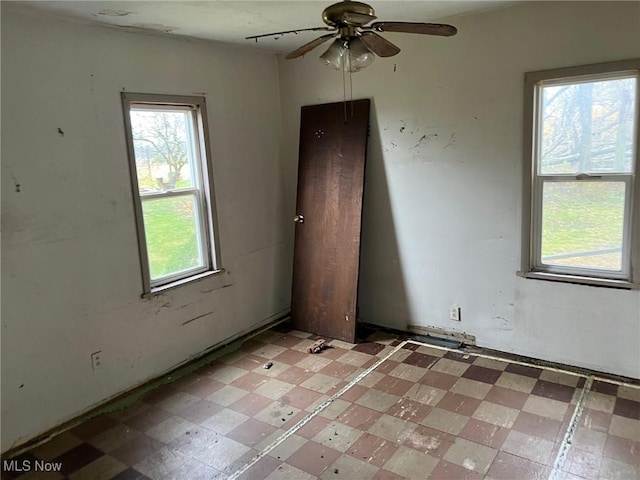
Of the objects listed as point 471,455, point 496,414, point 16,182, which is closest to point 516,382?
point 496,414

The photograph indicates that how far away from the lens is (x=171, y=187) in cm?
344

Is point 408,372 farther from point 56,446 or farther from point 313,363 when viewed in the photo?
point 56,446

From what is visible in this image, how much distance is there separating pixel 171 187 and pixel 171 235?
1.14 ft

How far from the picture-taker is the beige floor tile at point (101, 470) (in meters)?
2.36

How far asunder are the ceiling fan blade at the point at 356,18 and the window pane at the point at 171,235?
197 centimetres

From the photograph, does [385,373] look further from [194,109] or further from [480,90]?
[194,109]

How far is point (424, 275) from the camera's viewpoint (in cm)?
373

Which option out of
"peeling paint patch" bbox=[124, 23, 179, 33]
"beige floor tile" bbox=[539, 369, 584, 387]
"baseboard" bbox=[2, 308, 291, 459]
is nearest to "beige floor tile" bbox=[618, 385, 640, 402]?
"beige floor tile" bbox=[539, 369, 584, 387]

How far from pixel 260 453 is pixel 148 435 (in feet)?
2.27

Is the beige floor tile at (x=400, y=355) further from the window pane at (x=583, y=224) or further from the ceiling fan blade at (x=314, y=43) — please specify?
the ceiling fan blade at (x=314, y=43)

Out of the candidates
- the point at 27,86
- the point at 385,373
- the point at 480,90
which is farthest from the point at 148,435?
the point at 480,90

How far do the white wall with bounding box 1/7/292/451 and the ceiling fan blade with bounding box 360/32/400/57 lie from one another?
66.3 inches

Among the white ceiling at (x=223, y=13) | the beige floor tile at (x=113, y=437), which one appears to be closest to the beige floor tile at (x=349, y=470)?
the beige floor tile at (x=113, y=437)

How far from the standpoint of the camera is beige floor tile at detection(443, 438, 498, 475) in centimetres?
229
